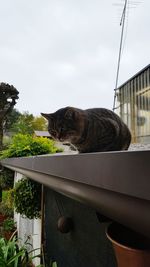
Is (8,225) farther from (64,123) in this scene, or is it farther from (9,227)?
(64,123)

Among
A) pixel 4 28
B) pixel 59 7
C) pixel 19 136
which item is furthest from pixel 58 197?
pixel 4 28

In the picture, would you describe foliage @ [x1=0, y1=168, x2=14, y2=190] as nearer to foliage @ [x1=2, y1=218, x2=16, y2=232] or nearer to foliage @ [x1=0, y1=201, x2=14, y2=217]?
foliage @ [x1=2, y1=218, x2=16, y2=232]

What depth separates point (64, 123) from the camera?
4.82 ft

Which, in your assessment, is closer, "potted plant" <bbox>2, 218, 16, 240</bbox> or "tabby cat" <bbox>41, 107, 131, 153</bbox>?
"tabby cat" <bbox>41, 107, 131, 153</bbox>

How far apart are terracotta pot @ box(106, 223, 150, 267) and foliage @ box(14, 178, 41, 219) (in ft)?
7.80

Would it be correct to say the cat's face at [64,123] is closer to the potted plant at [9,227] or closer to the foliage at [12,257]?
the foliage at [12,257]

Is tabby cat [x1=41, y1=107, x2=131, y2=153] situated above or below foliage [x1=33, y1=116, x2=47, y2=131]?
below

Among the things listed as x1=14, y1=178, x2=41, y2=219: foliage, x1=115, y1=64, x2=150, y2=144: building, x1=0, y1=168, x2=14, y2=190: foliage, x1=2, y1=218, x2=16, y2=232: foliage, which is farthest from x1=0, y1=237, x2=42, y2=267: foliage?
x1=115, y1=64, x2=150, y2=144: building

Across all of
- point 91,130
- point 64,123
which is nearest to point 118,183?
point 91,130

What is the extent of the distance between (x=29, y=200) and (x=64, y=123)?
6.50 ft

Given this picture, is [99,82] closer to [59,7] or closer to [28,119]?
[59,7]

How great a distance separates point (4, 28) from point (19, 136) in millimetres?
4638

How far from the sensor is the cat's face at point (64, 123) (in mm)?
1432

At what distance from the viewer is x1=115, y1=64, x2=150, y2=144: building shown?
670 centimetres
